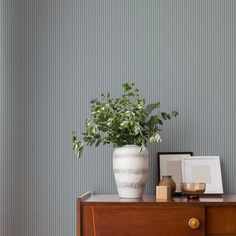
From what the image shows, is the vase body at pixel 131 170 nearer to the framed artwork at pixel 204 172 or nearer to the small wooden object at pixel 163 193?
the small wooden object at pixel 163 193

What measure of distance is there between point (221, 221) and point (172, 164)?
47 cm

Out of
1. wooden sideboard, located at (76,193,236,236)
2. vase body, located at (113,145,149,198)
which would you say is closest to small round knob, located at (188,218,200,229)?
wooden sideboard, located at (76,193,236,236)

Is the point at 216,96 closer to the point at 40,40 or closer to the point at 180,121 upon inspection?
the point at 180,121

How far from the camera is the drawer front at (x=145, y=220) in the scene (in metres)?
2.11

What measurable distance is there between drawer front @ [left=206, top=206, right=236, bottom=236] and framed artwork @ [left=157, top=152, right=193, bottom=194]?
38 centimetres

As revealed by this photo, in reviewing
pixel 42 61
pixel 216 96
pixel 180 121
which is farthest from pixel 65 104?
pixel 216 96

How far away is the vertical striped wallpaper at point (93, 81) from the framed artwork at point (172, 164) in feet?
0.13

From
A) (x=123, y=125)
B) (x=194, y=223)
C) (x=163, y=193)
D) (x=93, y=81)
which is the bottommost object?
(x=194, y=223)

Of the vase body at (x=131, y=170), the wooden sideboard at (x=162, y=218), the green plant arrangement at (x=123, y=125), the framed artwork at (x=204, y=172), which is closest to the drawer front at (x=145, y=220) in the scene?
the wooden sideboard at (x=162, y=218)

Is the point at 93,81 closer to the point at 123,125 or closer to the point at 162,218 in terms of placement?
the point at 123,125

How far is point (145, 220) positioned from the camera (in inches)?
83.6

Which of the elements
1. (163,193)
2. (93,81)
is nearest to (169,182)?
(163,193)

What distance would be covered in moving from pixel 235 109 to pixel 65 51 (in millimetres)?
855

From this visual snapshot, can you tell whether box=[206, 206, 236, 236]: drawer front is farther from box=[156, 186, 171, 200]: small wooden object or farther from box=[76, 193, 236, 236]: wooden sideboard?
box=[156, 186, 171, 200]: small wooden object
